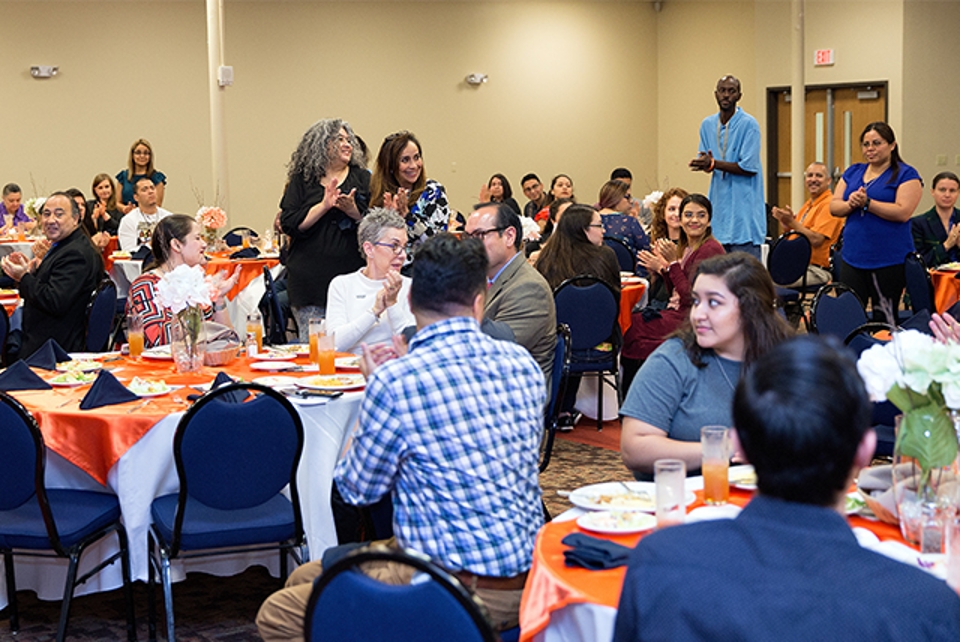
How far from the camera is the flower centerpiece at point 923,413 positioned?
2.17m

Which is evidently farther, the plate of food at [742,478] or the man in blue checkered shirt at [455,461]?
the plate of food at [742,478]

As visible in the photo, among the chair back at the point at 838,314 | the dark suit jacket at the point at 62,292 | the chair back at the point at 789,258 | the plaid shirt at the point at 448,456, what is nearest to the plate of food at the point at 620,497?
the plaid shirt at the point at 448,456

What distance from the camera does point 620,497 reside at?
8.36ft

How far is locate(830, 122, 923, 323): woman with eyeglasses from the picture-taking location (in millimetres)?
6812

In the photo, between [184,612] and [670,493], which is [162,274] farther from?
[670,493]

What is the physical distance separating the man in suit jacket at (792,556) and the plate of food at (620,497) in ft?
3.33

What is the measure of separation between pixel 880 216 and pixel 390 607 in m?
5.73

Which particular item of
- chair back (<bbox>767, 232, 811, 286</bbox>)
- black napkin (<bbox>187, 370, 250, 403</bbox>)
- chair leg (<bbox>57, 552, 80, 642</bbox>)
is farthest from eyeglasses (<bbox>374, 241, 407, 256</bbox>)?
chair back (<bbox>767, 232, 811, 286</bbox>)

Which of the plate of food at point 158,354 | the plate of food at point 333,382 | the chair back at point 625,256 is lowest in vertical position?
the plate of food at point 333,382

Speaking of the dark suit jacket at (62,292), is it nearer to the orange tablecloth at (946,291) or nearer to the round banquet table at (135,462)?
the round banquet table at (135,462)

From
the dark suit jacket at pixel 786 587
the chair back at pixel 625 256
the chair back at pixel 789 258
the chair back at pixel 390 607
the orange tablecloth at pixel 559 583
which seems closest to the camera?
the dark suit jacket at pixel 786 587

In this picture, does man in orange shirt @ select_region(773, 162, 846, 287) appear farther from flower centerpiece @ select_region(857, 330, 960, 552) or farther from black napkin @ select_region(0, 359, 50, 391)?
flower centerpiece @ select_region(857, 330, 960, 552)

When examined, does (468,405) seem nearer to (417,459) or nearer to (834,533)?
(417,459)

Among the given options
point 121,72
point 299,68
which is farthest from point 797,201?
point 121,72
